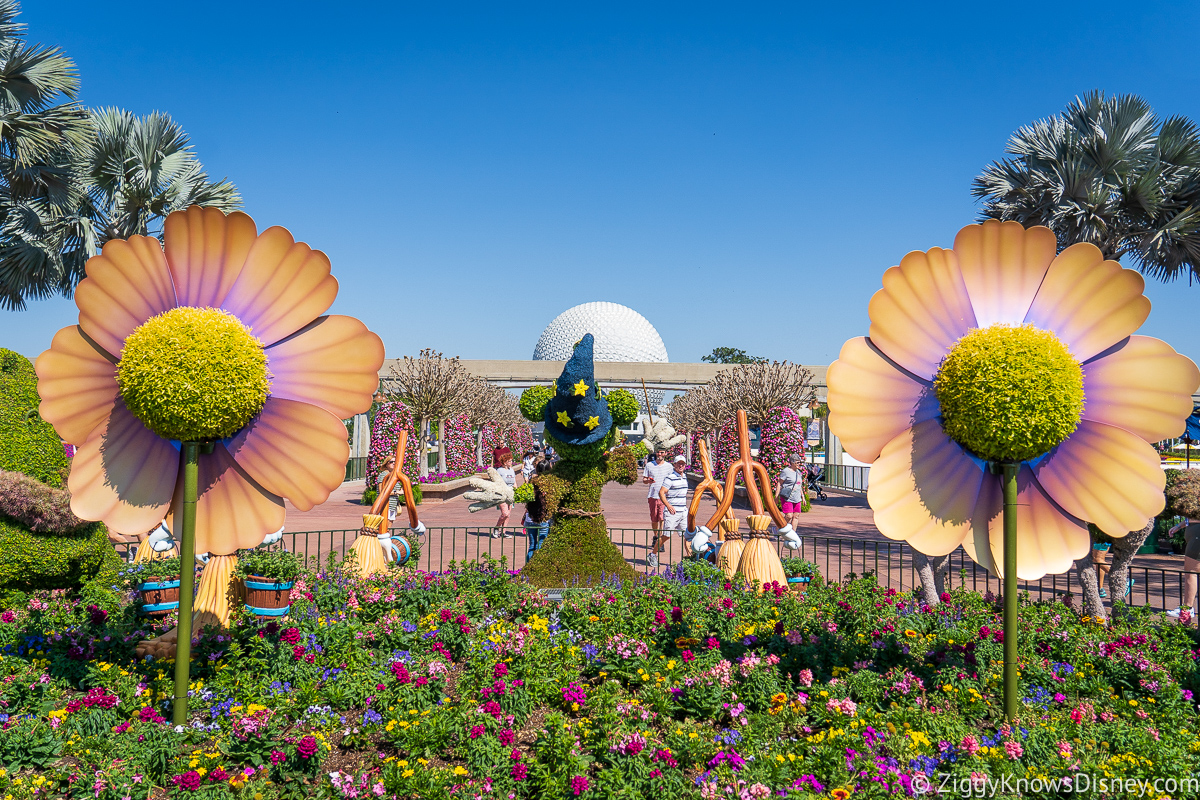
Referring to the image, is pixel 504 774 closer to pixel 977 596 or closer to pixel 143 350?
pixel 143 350

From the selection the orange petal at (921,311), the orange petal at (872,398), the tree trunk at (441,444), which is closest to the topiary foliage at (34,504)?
the orange petal at (872,398)

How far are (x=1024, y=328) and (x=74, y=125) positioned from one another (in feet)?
45.9

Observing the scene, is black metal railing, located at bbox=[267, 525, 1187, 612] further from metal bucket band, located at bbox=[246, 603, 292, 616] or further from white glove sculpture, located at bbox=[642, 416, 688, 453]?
metal bucket band, located at bbox=[246, 603, 292, 616]

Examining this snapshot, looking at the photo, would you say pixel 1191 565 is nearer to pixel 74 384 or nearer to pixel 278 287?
pixel 278 287

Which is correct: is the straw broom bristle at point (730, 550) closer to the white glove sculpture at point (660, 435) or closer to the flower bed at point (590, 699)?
the flower bed at point (590, 699)

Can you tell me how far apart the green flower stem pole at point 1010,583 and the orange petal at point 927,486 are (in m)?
0.16

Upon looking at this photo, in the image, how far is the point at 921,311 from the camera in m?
3.70

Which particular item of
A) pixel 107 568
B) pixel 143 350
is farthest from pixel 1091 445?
pixel 107 568

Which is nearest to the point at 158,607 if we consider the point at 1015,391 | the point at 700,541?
the point at 700,541

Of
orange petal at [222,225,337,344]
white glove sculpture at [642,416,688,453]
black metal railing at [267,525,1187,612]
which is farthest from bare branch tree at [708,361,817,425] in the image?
orange petal at [222,225,337,344]

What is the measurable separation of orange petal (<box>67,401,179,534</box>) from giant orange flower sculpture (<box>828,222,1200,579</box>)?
3678 mm

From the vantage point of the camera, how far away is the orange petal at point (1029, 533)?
3.75 meters

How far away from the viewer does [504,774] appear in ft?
10.2

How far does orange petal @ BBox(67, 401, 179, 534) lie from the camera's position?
12.5 feet
